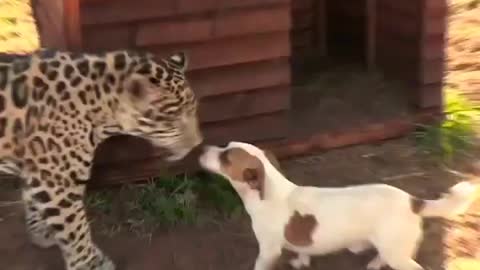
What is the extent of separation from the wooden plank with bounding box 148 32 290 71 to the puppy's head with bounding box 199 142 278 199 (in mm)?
795

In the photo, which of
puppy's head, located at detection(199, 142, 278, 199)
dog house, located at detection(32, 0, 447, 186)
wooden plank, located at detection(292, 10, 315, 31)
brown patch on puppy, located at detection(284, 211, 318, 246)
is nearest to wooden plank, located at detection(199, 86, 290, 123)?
dog house, located at detection(32, 0, 447, 186)

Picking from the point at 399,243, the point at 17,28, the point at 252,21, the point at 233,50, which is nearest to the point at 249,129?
the point at 233,50

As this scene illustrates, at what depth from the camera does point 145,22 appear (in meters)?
4.19

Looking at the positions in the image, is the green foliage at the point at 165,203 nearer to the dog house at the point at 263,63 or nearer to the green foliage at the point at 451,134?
the dog house at the point at 263,63

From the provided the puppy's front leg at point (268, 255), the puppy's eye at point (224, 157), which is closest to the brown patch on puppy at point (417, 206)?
the puppy's front leg at point (268, 255)

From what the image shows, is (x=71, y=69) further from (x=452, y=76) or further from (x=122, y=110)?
(x=452, y=76)

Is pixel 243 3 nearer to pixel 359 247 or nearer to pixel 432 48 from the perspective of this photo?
pixel 432 48

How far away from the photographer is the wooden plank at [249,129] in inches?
178

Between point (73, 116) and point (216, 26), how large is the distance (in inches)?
34.4

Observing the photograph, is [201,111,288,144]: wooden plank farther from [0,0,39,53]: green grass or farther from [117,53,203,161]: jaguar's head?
[0,0,39,53]: green grass

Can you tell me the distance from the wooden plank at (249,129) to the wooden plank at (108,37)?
552 millimetres

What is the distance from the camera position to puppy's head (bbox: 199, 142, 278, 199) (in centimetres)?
356

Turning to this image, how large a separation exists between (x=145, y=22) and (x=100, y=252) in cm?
95

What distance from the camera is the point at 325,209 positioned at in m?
3.58
